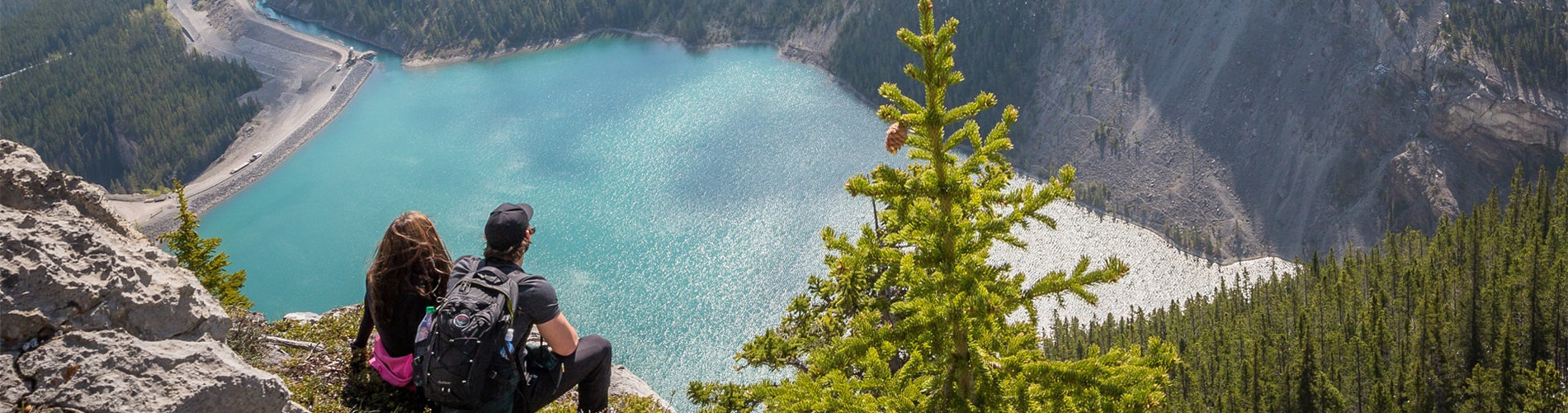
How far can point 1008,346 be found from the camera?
11352mm

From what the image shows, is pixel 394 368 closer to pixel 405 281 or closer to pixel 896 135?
pixel 405 281

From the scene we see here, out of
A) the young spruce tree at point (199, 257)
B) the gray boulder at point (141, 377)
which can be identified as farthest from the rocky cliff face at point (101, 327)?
the young spruce tree at point (199, 257)

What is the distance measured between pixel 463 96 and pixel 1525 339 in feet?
312

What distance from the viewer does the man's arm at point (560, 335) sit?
9023mm

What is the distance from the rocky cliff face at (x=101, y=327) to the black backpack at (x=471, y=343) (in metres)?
1.21

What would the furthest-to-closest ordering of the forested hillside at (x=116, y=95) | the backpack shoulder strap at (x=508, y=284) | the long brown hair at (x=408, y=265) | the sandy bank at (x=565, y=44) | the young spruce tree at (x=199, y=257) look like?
the sandy bank at (x=565, y=44)
the forested hillside at (x=116, y=95)
the young spruce tree at (x=199, y=257)
the long brown hair at (x=408, y=265)
the backpack shoulder strap at (x=508, y=284)

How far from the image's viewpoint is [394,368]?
10305mm

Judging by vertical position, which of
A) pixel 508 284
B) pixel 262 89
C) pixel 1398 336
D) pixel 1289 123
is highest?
pixel 262 89

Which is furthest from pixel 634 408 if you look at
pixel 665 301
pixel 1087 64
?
pixel 1087 64

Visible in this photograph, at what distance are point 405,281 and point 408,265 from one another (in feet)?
0.67

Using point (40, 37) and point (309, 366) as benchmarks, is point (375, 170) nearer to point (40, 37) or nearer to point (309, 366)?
point (40, 37)

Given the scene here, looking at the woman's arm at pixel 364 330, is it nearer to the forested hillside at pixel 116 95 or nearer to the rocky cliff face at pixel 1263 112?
the rocky cliff face at pixel 1263 112

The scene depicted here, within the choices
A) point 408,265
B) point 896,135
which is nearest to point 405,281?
point 408,265

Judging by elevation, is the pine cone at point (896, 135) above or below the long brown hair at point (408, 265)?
above
